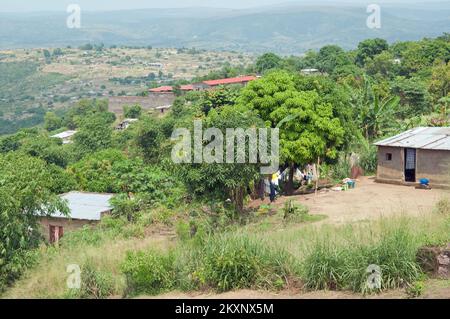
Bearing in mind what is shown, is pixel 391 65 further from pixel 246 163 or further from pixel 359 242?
pixel 359 242

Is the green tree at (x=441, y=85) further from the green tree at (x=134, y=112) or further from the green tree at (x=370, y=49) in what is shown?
the green tree at (x=134, y=112)

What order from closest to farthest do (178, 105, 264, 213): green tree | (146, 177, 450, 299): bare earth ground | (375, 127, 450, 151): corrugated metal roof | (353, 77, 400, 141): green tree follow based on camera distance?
(178, 105, 264, 213): green tree
(146, 177, 450, 299): bare earth ground
(375, 127, 450, 151): corrugated metal roof
(353, 77, 400, 141): green tree

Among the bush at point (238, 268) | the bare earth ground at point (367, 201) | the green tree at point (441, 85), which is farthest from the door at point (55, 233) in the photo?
the green tree at point (441, 85)

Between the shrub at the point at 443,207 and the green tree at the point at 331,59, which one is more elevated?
the green tree at the point at 331,59

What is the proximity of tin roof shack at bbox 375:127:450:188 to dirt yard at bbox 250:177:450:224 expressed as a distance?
1.14 ft

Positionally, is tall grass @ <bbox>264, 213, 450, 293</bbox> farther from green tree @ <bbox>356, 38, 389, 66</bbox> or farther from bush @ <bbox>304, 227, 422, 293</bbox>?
green tree @ <bbox>356, 38, 389, 66</bbox>

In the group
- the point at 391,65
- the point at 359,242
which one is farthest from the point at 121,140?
the point at 359,242

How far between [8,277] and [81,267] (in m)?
2.27

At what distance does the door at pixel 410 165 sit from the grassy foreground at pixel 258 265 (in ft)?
25.8

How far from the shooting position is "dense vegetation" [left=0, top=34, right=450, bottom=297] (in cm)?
936

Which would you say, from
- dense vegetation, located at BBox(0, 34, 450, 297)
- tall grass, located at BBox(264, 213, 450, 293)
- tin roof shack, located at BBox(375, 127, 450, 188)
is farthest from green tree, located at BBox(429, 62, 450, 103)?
tall grass, located at BBox(264, 213, 450, 293)

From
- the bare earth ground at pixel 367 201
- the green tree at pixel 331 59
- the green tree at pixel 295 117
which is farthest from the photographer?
the green tree at pixel 331 59

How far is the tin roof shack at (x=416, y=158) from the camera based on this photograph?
703 inches
